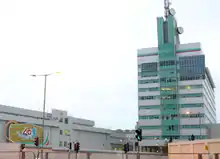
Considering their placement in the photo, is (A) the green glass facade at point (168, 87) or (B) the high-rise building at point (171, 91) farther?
(A) the green glass facade at point (168, 87)

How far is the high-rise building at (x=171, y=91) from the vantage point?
440 ft

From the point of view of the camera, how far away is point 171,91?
137875 millimetres

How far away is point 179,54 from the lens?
13938cm

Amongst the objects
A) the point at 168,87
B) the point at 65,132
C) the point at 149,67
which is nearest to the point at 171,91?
the point at 168,87

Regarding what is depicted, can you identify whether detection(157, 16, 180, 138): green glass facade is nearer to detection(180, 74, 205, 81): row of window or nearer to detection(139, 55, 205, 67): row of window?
detection(139, 55, 205, 67): row of window

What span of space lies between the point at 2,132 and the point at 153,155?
49328 mm

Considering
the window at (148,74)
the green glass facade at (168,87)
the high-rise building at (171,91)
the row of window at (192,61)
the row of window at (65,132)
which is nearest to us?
the row of window at (65,132)

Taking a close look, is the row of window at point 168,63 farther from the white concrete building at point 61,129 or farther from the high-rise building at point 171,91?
the white concrete building at point 61,129

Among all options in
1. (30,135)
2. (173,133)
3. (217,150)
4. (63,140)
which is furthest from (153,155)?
(173,133)

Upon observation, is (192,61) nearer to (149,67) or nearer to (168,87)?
(168,87)

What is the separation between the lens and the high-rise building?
440 ft

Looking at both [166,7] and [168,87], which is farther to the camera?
[166,7]

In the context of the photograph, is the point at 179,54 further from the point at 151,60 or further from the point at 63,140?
the point at 63,140

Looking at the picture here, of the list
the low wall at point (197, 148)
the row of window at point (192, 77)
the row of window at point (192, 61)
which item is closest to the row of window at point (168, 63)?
the row of window at point (192, 61)
